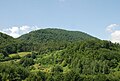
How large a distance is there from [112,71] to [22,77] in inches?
2248

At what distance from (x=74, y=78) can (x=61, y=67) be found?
42686 mm

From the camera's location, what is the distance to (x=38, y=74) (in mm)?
154125

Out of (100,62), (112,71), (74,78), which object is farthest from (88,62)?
(74,78)

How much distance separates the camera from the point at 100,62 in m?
191

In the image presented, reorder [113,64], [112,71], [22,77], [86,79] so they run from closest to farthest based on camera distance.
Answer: [86,79] → [22,77] → [112,71] → [113,64]

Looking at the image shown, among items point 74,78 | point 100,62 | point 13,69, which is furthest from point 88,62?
point 13,69

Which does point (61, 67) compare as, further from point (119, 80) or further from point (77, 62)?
point (119, 80)

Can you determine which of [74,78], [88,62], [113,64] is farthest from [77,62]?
[74,78]

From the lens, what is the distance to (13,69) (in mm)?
159250

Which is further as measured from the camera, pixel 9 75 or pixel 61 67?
pixel 61 67

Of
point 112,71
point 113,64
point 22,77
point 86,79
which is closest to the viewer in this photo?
Result: point 86,79

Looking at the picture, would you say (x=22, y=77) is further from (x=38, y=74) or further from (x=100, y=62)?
(x=100, y=62)

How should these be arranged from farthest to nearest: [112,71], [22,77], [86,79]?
[112,71]
[22,77]
[86,79]

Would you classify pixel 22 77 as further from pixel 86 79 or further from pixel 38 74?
pixel 86 79
